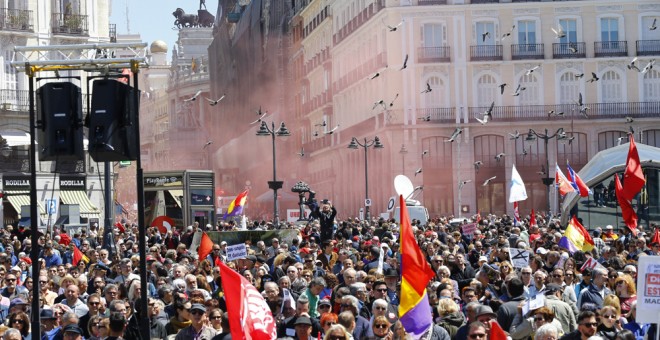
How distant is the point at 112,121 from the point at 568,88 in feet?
196

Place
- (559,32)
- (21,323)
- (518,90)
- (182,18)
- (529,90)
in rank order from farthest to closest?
(182,18)
(529,90)
(518,90)
(559,32)
(21,323)

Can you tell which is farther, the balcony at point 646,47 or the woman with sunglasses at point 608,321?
the balcony at point 646,47

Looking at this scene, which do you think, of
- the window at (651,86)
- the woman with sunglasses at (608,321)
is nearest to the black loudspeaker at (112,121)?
the woman with sunglasses at (608,321)

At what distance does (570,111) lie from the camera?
231ft

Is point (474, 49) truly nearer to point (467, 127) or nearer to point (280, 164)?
point (467, 127)

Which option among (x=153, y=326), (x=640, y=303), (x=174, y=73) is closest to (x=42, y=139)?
(x=153, y=326)

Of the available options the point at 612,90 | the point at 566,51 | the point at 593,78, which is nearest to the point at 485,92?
the point at 566,51

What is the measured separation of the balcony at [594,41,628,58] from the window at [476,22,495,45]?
4825 millimetres

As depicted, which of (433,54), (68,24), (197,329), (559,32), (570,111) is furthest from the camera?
(433,54)

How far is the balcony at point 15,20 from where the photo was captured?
56438 millimetres

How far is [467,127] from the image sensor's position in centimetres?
6994

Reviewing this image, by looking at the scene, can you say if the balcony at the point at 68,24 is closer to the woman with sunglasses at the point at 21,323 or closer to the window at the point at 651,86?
the window at the point at 651,86

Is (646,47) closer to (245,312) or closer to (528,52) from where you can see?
(528,52)

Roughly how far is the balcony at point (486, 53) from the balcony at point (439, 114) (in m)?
2.69
